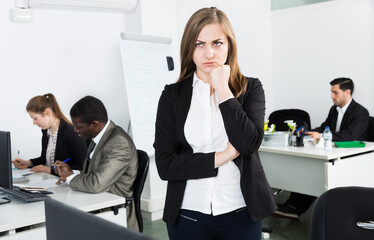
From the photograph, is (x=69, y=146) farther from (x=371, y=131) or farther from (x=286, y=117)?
(x=371, y=131)

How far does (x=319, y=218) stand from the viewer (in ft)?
4.12

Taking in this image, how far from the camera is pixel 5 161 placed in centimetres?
220

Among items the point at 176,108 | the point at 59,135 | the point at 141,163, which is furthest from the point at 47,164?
the point at 176,108

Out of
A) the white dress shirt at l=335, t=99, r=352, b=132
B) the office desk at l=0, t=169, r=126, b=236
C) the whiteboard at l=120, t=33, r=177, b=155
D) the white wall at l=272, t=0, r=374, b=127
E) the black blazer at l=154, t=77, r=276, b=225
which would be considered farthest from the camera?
the white wall at l=272, t=0, r=374, b=127

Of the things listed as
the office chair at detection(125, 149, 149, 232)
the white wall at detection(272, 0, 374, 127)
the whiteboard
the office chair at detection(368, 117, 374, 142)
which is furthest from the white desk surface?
the white wall at detection(272, 0, 374, 127)

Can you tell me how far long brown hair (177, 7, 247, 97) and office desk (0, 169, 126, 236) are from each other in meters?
0.95

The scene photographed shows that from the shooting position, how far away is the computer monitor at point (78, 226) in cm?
53

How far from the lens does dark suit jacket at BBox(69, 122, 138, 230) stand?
2.44 meters

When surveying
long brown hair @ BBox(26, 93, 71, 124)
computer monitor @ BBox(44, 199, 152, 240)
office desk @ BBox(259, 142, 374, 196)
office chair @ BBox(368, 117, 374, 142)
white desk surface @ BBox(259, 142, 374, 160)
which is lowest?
office desk @ BBox(259, 142, 374, 196)

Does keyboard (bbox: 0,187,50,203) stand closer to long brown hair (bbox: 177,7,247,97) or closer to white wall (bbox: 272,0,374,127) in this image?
long brown hair (bbox: 177,7,247,97)

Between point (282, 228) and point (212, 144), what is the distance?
108 inches

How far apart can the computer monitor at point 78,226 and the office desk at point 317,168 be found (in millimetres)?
2947

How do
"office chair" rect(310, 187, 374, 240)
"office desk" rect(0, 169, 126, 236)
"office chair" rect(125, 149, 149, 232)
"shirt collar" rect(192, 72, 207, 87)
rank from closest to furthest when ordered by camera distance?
1. "office chair" rect(310, 187, 374, 240)
2. "shirt collar" rect(192, 72, 207, 87)
3. "office desk" rect(0, 169, 126, 236)
4. "office chair" rect(125, 149, 149, 232)

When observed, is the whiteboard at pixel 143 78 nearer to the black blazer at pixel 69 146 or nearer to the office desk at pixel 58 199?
the black blazer at pixel 69 146
